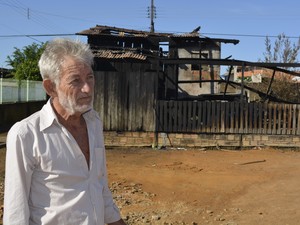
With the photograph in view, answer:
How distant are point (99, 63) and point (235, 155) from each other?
1099 centimetres

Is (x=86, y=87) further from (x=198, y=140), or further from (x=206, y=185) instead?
(x=198, y=140)

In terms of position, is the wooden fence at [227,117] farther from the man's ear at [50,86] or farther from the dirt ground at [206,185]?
the man's ear at [50,86]

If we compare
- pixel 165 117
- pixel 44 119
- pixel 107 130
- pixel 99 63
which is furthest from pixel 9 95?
pixel 44 119

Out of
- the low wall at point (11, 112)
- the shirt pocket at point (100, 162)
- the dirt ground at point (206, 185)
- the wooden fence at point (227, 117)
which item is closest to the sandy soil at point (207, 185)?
the dirt ground at point (206, 185)

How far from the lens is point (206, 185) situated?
791 centimetres

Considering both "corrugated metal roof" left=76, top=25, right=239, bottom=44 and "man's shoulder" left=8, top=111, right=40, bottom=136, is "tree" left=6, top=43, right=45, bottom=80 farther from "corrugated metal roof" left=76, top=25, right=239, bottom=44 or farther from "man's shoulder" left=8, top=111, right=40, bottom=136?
"man's shoulder" left=8, top=111, right=40, bottom=136

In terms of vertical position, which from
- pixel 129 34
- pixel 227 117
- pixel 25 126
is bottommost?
pixel 227 117

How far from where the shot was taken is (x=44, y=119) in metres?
1.96

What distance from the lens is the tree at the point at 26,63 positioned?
2672cm

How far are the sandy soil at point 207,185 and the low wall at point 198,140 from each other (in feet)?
1.30

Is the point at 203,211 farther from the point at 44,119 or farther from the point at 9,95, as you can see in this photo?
the point at 9,95

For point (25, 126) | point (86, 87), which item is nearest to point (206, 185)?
point (86, 87)

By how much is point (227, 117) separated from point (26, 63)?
18.5 m

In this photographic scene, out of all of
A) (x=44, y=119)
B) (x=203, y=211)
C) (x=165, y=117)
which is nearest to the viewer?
(x=44, y=119)
